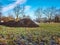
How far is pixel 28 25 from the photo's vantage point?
2.38 meters

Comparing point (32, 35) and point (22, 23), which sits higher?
point (22, 23)

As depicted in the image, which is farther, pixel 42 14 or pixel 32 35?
pixel 42 14

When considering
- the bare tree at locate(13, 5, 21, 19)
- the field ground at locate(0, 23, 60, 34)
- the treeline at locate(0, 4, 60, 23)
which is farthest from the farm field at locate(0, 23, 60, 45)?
the bare tree at locate(13, 5, 21, 19)

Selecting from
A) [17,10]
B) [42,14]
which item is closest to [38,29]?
[42,14]

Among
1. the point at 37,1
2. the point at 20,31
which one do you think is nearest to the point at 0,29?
the point at 20,31

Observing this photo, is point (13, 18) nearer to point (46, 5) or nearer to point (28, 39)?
point (28, 39)

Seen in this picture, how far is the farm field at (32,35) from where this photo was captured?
213 cm

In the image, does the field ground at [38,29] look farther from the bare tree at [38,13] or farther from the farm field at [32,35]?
the bare tree at [38,13]

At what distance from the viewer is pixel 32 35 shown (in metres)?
2.22

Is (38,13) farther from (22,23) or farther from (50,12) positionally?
(22,23)

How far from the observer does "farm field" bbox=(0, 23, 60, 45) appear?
2.13m

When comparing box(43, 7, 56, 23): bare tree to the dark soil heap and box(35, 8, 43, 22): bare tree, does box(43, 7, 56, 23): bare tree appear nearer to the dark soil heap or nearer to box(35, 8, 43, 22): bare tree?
box(35, 8, 43, 22): bare tree

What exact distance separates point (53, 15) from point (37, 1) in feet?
1.35

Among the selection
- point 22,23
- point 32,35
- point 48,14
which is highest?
point 48,14
